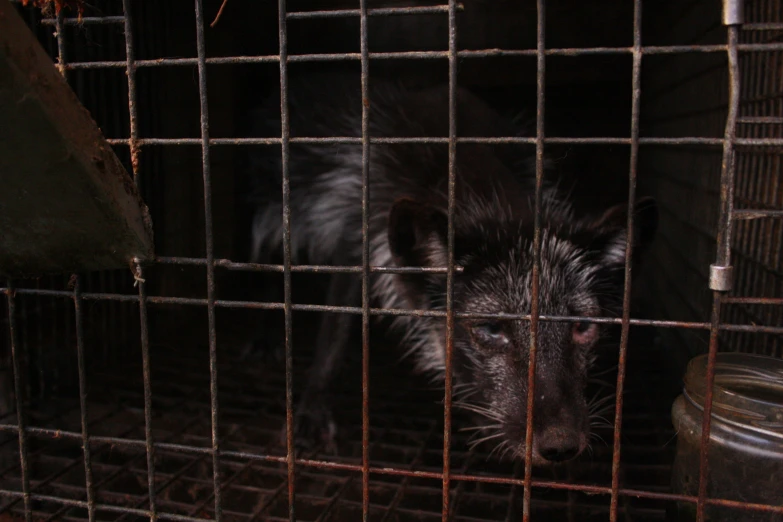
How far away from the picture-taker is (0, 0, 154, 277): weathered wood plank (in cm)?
125

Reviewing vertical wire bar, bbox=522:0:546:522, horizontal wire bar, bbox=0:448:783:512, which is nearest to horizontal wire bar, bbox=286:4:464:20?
vertical wire bar, bbox=522:0:546:522

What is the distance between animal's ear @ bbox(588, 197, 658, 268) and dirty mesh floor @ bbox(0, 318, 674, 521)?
2.42 feet

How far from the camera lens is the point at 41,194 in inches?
55.0

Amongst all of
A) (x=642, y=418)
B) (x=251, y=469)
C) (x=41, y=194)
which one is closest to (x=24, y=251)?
(x=41, y=194)

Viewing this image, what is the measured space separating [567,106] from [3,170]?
173 inches

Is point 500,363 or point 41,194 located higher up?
point 41,194

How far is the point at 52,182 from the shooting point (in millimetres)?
1378

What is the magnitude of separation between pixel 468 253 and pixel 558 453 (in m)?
0.91

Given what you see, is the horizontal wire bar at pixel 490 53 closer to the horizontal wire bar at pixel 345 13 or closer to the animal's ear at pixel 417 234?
the horizontal wire bar at pixel 345 13

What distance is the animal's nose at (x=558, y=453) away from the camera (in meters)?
2.05

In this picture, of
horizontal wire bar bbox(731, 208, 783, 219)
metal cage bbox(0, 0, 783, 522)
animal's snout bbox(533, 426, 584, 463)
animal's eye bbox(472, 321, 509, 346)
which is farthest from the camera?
animal's eye bbox(472, 321, 509, 346)

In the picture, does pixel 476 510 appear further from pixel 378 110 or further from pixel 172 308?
pixel 172 308

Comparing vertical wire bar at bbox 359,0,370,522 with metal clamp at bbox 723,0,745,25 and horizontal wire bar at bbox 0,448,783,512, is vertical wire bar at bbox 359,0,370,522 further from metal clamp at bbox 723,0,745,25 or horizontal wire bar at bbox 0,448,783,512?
metal clamp at bbox 723,0,745,25

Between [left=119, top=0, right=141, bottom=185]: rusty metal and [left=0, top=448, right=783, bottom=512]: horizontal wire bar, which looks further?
[left=119, top=0, right=141, bottom=185]: rusty metal
